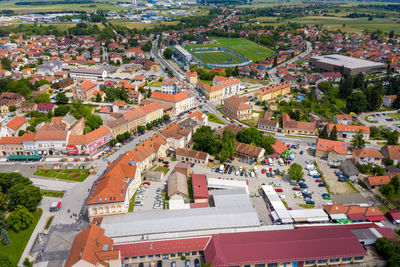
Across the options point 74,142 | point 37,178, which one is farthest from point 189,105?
point 37,178

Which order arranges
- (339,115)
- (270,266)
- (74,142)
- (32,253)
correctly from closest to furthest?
(270,266), (32,253), (74,142), (339,115)

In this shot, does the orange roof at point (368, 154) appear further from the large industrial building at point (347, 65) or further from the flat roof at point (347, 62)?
the flat roof at point (347, 62)

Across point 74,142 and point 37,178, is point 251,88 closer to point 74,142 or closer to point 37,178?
point 74,142

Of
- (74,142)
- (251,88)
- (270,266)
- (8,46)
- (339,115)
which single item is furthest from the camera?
(8,46)

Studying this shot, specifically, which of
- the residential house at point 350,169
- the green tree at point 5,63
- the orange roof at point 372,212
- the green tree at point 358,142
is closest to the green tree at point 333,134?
the green tree at point 358,142

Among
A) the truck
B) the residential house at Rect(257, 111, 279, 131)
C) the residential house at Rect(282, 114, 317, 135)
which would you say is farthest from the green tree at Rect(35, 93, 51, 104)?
the residential house at Rect(282, 114, 317, 135)

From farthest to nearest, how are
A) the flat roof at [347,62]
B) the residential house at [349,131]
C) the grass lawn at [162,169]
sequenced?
the flat roof at [347,62], the residential house at [349,131], the grass lawn at [162,169]

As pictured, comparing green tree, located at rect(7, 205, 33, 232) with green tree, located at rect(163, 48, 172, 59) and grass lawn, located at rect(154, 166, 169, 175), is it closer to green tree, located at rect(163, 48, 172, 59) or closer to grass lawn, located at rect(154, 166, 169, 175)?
grass lawn, located at rect(154, 166, 169, 175)
